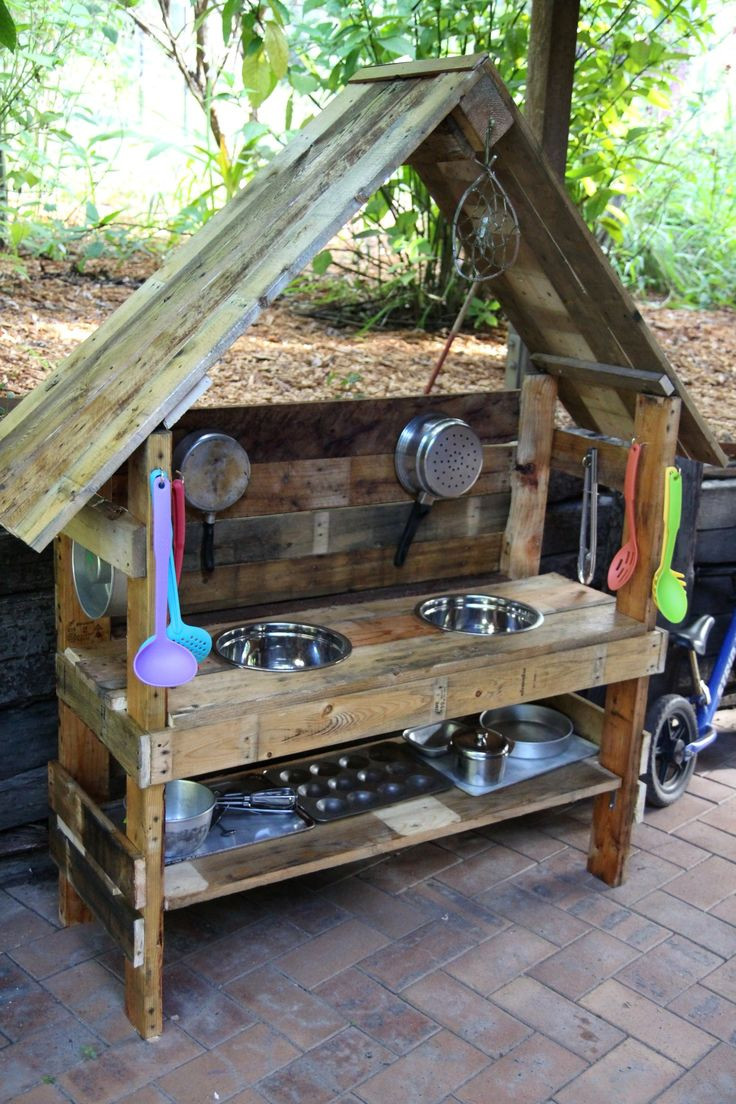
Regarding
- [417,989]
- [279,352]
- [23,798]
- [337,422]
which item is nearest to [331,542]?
[337,422]

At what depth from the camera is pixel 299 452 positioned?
335 cm

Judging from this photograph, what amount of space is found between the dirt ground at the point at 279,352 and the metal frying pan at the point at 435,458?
34.2 inches

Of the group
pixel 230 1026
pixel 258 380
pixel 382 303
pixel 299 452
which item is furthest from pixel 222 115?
pixel 230 1026

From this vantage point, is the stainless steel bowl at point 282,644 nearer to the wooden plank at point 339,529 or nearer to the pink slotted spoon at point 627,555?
the wooden plank at point 339,529

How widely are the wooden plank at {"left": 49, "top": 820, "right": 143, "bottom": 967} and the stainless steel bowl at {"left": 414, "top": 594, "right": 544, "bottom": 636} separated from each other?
1168mm

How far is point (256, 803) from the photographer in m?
3.23

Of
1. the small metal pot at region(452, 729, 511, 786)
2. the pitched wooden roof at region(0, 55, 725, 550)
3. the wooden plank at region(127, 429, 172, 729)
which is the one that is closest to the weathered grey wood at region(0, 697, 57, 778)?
the wooden plank at region(127, 429, 172, 729)

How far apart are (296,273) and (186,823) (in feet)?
4.68

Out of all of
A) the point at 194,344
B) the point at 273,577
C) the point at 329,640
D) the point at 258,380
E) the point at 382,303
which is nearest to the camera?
the point at 194,344

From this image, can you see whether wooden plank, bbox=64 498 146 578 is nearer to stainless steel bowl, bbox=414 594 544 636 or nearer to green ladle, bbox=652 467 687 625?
stainless steel bowl, bbox=414 594 544 636

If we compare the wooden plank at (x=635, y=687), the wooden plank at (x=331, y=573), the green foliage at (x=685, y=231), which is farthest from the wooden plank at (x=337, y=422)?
the green foliage at (x=685, y=231)

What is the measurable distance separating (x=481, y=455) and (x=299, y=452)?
568mm

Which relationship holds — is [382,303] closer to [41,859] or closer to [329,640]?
[329,640]

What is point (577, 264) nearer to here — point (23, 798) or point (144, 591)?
point (144, 591)
